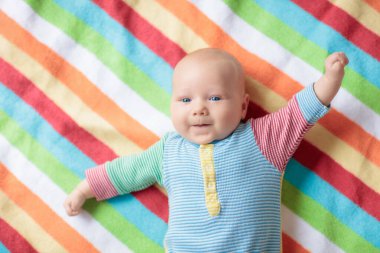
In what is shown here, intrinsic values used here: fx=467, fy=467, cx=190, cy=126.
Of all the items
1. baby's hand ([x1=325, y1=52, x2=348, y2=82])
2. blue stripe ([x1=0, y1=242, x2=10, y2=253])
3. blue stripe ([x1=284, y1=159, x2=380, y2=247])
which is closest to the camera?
baby's hand ([x1=325, y1=52, x2=348, y2=82])

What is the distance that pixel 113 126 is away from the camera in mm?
1482

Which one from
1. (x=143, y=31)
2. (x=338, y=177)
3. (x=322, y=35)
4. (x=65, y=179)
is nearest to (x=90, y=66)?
(x=143, y=31)

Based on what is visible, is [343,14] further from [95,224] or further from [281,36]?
[95,224]

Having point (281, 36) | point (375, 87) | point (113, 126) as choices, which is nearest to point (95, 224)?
point (113, 126)

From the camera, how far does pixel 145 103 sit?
1.48 meters

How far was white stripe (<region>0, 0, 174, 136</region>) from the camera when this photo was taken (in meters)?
1.47

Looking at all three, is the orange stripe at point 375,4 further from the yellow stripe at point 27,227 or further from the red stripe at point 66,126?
the yellow stripe at point 27,227

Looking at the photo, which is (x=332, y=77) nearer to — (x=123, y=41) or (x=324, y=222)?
(x=324, y=222)

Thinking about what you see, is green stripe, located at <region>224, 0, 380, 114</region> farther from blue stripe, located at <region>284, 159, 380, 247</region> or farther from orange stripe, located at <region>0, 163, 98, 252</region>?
orange stripe, located at <region>0, 163, 98, 252</region>

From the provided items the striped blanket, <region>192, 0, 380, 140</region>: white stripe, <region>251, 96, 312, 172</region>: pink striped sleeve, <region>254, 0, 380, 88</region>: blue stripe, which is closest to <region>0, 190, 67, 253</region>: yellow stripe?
the striped blanket

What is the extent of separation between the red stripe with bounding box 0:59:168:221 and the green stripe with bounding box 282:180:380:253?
1.25 feet

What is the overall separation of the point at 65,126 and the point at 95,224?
33cm

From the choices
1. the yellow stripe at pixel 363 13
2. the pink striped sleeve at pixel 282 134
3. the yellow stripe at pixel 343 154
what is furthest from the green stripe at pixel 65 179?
the yellow stripe at pixel 363 13

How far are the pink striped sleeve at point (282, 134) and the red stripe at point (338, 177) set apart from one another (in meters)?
0.10
